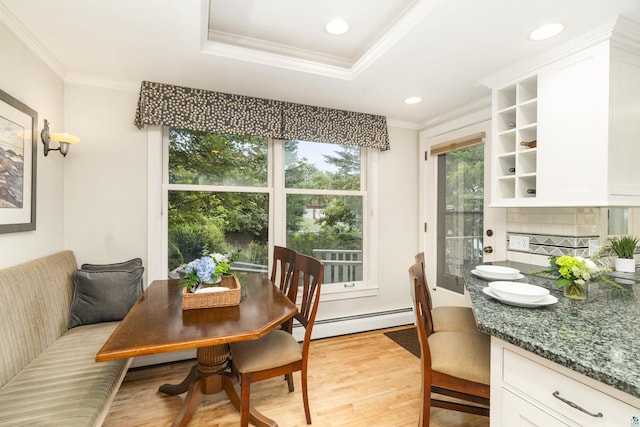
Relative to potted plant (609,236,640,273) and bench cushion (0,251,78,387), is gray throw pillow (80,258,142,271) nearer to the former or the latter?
bench cushion (0,251,78,387)

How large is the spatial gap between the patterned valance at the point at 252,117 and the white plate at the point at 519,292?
78.8 inches

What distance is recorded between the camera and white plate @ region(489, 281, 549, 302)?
52.3 inches

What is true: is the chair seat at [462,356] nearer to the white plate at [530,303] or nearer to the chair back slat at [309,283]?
the white plate at [530,303]

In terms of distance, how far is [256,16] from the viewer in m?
1.86

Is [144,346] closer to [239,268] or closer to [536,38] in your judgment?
[239,268]

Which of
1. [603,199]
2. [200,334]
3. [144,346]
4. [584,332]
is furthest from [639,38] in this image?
[144,346]

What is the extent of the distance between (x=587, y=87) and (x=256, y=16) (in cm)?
206

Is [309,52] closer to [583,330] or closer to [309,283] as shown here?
[309,283]

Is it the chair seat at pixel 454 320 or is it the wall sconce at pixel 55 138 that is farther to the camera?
the wall sconce at pixel 55 138

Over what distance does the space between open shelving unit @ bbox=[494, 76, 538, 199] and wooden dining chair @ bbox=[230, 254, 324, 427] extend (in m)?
1.62

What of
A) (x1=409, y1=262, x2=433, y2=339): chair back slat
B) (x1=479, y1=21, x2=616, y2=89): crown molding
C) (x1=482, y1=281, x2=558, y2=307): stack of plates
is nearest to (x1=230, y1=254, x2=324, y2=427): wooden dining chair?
(x1=409, y1=262, x2=433, y2=339): chair back slat

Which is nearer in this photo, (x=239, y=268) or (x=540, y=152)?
(x=540, y=152)

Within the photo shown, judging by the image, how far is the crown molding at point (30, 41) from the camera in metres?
1.59

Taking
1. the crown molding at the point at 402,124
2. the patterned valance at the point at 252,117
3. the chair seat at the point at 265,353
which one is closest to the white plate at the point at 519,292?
the chair seat at the point at 265,353
